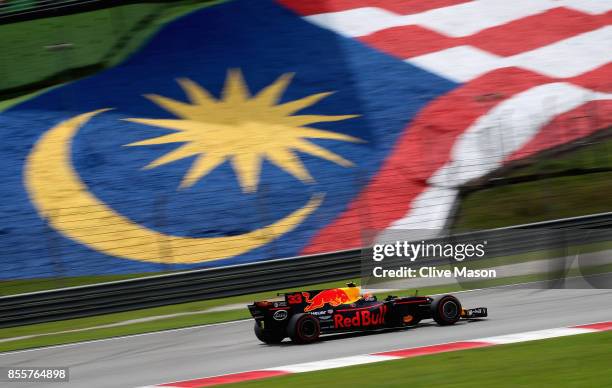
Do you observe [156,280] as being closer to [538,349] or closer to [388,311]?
[388,311]

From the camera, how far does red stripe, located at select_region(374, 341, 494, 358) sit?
774cm

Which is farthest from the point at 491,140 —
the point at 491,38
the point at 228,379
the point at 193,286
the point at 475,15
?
the point at 228,379

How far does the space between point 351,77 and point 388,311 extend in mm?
14453

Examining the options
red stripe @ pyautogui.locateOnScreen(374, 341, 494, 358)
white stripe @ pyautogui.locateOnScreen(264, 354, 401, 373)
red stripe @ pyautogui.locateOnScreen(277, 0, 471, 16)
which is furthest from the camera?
red stripe @ pyautogui.locateOnScreen(277, 0, 471, 16)

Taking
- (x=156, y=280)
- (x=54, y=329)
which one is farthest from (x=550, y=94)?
(x=54, y=329)

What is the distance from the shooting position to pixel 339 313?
9055 millimetres

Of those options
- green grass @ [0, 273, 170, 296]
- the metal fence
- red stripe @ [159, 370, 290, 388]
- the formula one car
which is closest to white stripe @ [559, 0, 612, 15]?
the metal fence

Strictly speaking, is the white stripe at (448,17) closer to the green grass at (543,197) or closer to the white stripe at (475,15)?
the white stripe at (475,15)

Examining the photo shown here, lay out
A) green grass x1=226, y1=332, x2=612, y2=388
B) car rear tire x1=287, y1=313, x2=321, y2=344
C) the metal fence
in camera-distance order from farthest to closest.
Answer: the metal fence < car rear tire x1=287, y1=313, x2=321, y2=344 < green grass x1=226, y1=332, x2=612, y2=388

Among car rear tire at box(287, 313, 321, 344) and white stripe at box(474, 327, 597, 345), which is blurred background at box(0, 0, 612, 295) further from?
white stripe at box(474, 327, 597, 345)

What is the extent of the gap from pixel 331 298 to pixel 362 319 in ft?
1.24

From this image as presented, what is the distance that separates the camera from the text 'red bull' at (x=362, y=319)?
29.7ft

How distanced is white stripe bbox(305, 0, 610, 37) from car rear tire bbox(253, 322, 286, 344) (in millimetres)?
15898

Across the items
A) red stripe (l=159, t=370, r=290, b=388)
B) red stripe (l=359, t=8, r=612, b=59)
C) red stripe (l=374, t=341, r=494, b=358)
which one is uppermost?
red stripe (l=359, t=8, r=612, b=59)
